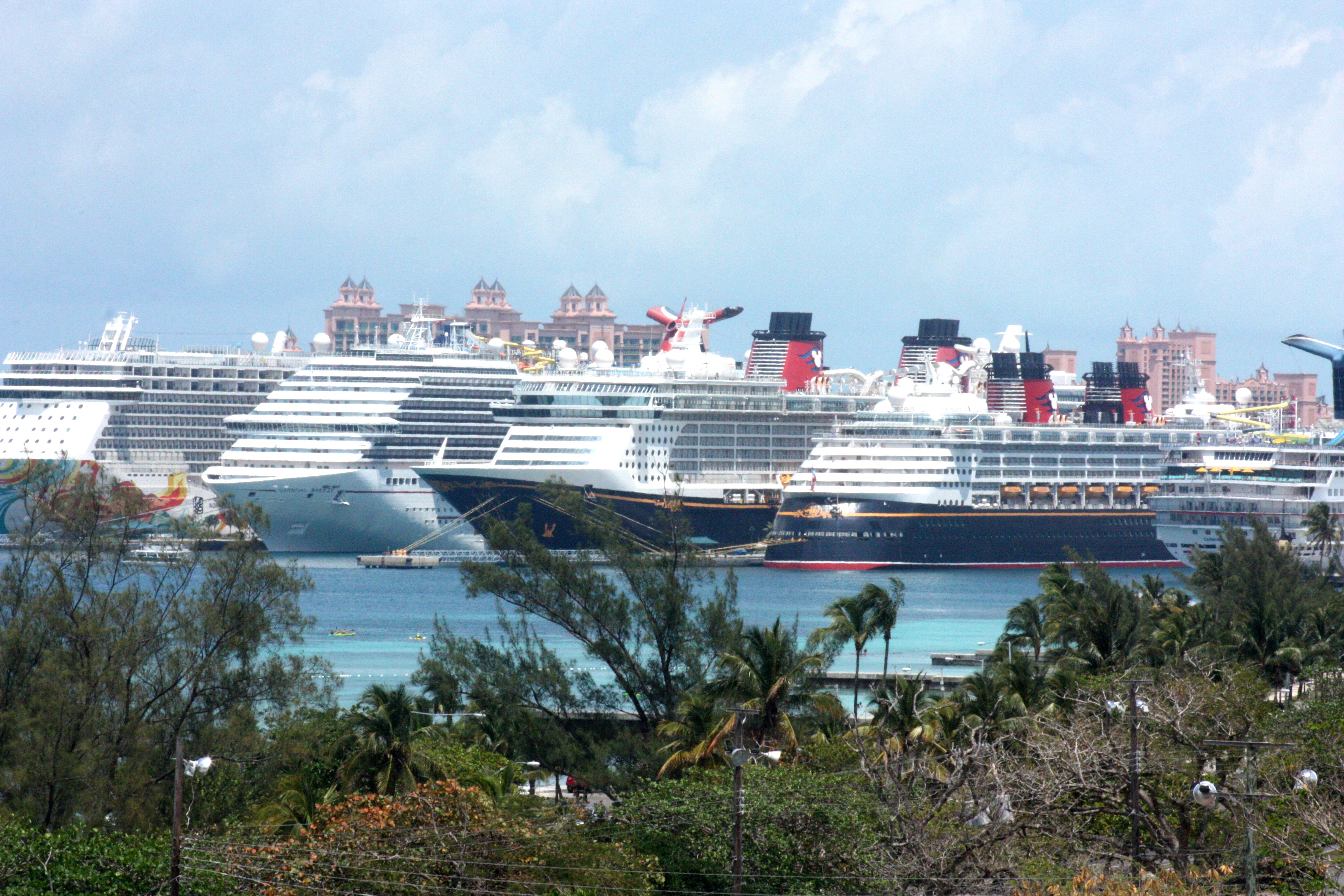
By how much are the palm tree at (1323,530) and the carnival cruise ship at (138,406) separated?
45268mm

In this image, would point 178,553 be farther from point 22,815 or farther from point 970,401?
point 970,401

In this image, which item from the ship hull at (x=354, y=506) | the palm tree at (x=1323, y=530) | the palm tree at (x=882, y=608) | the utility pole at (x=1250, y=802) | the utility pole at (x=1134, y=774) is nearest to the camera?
the utility pole at (x=1250, y=802)

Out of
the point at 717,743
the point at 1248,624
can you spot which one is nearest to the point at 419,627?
the point at 1248,624

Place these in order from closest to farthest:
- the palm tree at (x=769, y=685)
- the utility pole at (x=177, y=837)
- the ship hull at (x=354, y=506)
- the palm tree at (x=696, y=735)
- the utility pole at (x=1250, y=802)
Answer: the utility pole at (x=1250, y=802) < the utility pole at (x=177, y=837) < the palm tree at (x=696, y=735) < the palm tree at (x=769, y=685) < the ship hull at (x=354, y=506)

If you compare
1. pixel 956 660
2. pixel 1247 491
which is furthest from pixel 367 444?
pixel 956 660

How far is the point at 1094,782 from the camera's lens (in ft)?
59.2

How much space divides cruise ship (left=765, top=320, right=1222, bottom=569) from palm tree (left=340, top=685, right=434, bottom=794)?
4896 centimetres

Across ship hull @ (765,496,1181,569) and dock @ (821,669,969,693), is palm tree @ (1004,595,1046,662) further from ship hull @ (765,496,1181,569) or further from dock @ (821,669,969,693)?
ship hull @ (765,496,1181,569)

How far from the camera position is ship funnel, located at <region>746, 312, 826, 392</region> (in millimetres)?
86125

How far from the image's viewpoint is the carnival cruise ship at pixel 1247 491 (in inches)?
2849

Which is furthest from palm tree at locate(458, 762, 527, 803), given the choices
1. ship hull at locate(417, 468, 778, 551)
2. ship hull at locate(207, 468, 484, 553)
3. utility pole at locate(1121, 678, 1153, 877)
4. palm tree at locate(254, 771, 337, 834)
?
ship hull at locate(207, 468, 484, 553)

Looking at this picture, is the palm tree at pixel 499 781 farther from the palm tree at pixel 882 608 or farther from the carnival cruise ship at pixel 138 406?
the carnival cruise ship at pixel 138 406

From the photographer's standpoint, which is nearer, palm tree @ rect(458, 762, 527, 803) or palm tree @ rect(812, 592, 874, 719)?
palm tree @ rect(458, 762, 527, 803)

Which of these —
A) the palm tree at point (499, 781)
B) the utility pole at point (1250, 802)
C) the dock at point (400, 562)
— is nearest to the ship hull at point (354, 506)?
the dock at point (400, 562)
